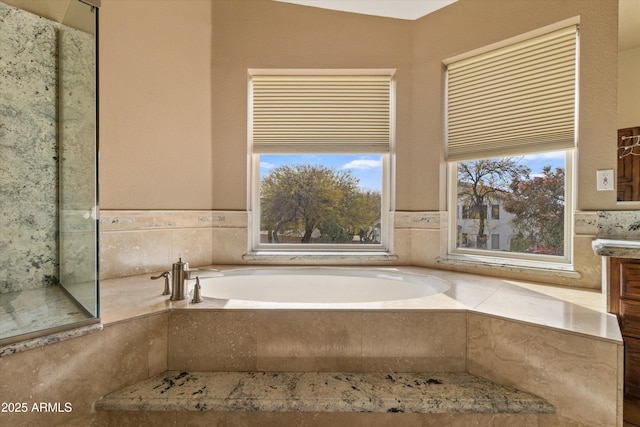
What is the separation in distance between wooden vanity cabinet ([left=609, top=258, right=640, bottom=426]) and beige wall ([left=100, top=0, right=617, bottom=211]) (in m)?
1.14

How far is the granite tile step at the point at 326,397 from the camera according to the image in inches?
43.5

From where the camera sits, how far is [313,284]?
84.1 inches

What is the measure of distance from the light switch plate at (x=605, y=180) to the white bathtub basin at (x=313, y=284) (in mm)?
1123

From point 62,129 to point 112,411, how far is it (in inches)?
52.4

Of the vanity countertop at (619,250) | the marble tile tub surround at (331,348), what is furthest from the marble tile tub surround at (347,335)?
the vanity countertop at (619,250)

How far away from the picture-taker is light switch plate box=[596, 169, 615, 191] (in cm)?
165

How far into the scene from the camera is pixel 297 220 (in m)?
2.48

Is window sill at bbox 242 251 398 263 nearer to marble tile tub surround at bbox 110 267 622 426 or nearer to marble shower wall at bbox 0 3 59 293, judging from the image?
marble tile tub surround at bbox 110 267 622 426

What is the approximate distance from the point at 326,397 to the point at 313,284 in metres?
1.04

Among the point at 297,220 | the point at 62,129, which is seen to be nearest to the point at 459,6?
the point at 297,220

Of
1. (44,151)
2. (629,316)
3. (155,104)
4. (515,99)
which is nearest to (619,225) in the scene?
(629,316)

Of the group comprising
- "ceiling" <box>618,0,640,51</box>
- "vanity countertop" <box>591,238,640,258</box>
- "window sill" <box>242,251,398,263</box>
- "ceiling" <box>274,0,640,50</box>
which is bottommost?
"window sill" <box>242,251,398,263</box>

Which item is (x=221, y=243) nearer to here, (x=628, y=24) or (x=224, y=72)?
(x=224, y=72)

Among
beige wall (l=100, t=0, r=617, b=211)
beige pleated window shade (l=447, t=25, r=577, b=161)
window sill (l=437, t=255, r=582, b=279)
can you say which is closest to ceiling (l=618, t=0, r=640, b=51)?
beige pleated window shade (l=447, t=25, r=577, b=161)
